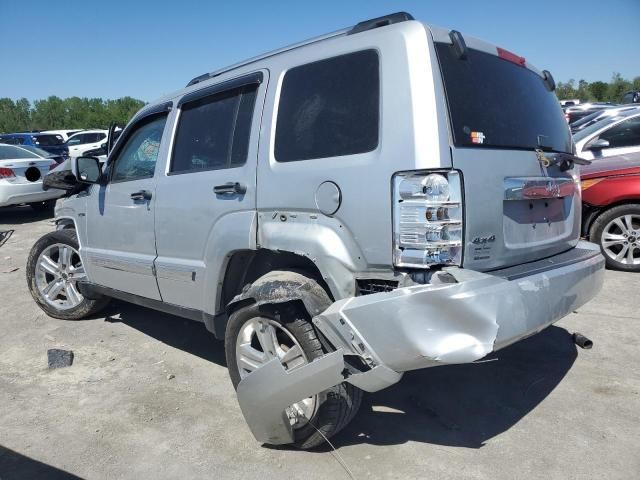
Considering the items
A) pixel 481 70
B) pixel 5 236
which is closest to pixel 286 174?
pixel 481 70

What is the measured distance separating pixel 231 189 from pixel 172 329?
2.31 m

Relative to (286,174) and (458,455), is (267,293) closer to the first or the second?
(286,174)

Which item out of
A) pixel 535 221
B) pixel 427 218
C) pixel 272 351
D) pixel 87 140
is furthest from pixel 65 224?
pixel 87 140

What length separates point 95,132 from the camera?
20.5 m

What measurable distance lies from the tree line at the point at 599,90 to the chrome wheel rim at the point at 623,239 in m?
56.5

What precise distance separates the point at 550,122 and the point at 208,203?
86.3 inches

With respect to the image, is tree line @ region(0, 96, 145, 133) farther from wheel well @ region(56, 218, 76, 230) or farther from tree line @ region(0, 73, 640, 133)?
wheel well @ region(56, 218, 76, 230)

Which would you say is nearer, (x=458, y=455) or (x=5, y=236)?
(x=458, y=455)

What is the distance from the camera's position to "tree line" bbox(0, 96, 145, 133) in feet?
252

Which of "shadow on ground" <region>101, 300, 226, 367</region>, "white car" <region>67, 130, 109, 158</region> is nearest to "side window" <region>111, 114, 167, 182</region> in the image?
"shadow on ground" <region>101, 300, 226, 367</region>

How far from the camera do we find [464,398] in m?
3.24

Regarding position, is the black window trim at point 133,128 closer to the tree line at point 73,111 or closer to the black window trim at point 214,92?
the black window trim at point 214,92

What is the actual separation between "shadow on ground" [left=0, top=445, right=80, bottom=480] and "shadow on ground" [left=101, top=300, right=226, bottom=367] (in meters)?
1.41

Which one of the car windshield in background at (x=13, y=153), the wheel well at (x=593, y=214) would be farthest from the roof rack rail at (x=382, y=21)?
the car windshield in background at (x=13, y=153)
